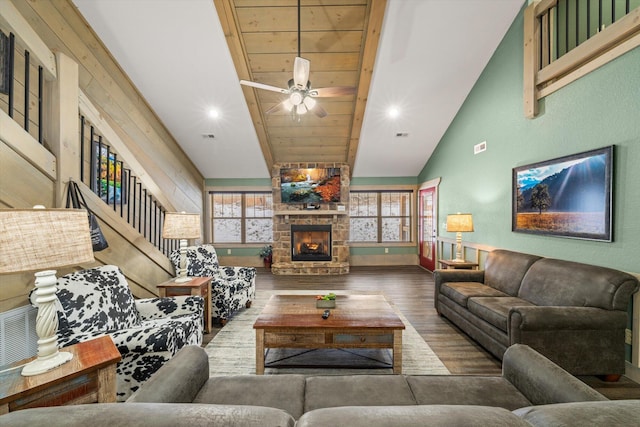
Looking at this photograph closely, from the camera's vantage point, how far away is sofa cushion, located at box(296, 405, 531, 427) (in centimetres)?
→ 66

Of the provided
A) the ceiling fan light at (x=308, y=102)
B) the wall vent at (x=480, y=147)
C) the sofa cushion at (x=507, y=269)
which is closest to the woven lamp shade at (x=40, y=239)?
the ceiling fan light at (x=308, y=102)

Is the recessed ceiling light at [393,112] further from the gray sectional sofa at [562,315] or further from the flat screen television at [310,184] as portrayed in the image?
the gray sectional sofa at [562,315]

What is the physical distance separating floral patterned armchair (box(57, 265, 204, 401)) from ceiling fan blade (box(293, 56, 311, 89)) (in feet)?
8.13

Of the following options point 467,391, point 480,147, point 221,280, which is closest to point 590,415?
point 467,391

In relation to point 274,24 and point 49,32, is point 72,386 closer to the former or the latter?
point 49,32

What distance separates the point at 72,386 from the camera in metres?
1.37

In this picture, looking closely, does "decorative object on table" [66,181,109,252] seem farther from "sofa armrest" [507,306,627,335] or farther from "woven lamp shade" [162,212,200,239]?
"sofa armrest" [507,306,627,335]

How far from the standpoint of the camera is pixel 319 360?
8.43ft

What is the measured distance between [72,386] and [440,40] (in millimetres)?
4964

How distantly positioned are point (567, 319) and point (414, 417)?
229 cm

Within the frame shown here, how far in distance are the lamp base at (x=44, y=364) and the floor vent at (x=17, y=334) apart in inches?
34.6

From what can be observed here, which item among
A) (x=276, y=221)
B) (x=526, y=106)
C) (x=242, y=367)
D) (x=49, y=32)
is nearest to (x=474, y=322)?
(x=242, y=367)

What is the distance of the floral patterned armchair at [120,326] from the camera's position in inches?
72.1

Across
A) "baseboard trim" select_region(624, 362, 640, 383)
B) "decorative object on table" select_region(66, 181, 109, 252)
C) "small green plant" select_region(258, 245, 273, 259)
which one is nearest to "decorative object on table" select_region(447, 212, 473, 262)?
"baseboard trim" select_region(624, 362, 640, 383)
